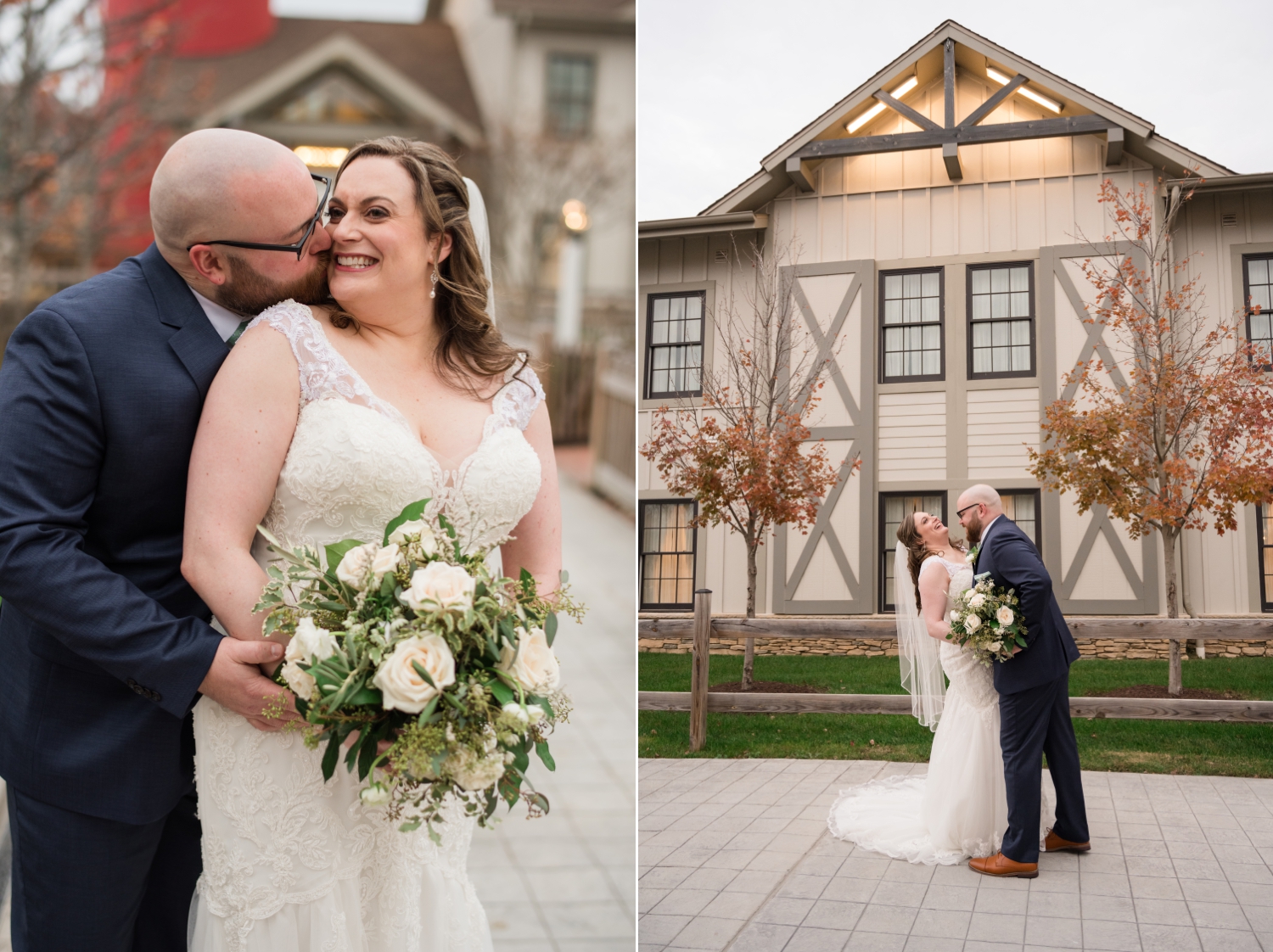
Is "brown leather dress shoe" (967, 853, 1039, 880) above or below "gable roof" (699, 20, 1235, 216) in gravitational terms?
below

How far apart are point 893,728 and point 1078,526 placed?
31.0 inches

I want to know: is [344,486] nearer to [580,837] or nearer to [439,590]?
[439,590]

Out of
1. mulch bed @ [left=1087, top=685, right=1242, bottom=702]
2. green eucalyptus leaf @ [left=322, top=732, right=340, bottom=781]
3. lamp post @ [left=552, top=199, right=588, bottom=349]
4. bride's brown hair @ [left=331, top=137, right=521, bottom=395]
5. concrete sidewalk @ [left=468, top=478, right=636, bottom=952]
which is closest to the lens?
green eucalyptus leaf @ [left=322, top=732, right=340, bottom=781]

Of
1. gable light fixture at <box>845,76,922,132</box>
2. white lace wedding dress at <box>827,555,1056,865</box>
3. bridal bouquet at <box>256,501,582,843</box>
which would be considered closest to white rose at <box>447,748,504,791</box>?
bridal bouquet at <box>256,501,582,843</box>

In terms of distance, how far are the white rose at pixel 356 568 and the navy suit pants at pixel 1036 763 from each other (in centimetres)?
182

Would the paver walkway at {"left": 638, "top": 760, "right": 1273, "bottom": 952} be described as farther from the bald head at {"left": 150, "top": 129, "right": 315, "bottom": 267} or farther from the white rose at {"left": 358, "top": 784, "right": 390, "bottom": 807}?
the bald head at {"left": 150, "top": 129, "right": 315, "bottom": 267}

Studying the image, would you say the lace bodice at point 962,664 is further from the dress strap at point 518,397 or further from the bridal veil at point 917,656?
the dress strap at point 518,397

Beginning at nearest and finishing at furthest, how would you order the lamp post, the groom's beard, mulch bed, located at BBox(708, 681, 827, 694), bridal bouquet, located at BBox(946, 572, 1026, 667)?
the groom's beard, bridal bouquet, located at BBox(946, 572, 1026, 667), mulch bed, located at BBox(708, 681, 827, 694), the lamp post

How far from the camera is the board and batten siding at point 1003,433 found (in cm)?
274

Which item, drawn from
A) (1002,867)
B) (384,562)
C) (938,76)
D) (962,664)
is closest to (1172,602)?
(962,664)

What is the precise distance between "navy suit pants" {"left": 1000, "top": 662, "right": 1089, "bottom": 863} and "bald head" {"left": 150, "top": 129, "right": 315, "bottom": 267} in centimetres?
215

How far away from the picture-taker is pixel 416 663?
1648 millimetres

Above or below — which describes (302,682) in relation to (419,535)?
below

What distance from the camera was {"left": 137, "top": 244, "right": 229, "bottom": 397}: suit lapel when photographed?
194 centimetres
